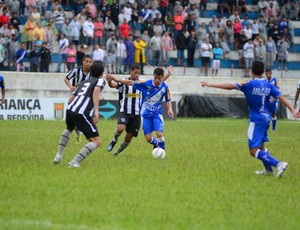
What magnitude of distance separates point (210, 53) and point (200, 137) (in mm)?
16503

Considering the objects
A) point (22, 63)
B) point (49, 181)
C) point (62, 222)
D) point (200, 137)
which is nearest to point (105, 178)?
point (49, 181)

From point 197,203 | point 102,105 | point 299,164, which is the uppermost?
point 197,203

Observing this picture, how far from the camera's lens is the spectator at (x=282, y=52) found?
134 feet

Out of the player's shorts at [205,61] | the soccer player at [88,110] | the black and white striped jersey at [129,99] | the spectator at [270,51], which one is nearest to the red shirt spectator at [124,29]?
the player's shorts at [205,61]

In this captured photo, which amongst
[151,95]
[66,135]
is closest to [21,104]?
[151,95]

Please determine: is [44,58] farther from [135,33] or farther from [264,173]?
[264,173]

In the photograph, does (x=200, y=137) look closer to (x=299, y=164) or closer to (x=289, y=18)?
(x=299, y=164)

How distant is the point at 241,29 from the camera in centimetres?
4028

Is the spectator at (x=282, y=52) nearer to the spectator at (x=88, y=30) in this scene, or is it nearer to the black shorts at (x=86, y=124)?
the spectator at (x=88, y=30)

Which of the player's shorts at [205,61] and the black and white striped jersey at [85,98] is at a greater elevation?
the black and white striped jersey at [85,98]

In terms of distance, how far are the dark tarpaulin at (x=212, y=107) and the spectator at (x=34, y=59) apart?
709cm

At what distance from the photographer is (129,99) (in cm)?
1750

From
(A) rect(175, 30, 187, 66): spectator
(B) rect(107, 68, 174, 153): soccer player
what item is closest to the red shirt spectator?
(A) rect(175, 30, 187, 66): spectator

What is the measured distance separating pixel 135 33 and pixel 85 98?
2598cm
